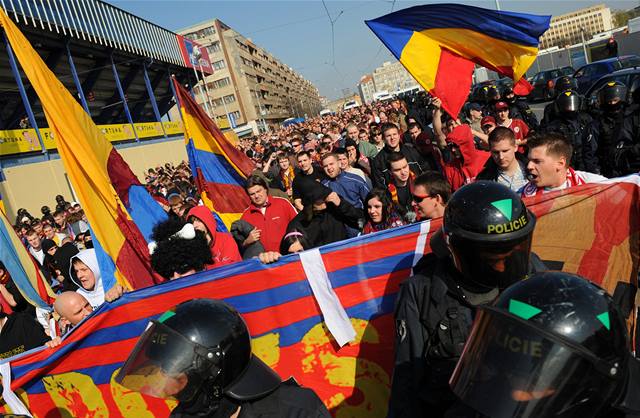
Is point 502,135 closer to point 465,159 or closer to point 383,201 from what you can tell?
point 465,159

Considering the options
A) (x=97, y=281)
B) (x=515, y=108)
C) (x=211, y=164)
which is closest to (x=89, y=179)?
(x=97, y=281)

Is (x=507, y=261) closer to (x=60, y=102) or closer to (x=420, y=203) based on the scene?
(x=420, y=203)

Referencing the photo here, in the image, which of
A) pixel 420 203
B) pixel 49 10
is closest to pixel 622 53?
pixel 49 10

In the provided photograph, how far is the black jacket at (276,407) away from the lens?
1.79m

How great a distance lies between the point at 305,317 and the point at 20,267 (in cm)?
364

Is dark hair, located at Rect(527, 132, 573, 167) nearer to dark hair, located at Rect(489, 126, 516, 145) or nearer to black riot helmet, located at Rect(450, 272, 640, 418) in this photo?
dark hair, located at Rect(489, 126, 516, 145)

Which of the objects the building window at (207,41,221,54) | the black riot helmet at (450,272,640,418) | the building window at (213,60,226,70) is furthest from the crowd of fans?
the building window at (207,41,221,54)

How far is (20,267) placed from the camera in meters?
5.09

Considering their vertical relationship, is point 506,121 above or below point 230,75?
below

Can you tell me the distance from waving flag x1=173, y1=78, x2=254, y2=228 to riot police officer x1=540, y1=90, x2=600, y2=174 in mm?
4271

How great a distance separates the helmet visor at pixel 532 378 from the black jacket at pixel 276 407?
680mm

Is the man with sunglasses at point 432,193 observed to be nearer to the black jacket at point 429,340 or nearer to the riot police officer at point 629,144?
the black jacket at point 429,340

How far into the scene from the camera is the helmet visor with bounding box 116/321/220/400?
1.75 m

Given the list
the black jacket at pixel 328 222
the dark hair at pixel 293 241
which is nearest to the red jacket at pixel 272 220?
the black jacket at pixel 328 222
